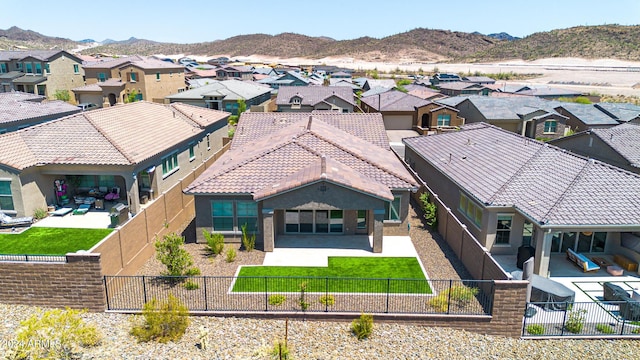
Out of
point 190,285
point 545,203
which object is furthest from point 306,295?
point 545,203

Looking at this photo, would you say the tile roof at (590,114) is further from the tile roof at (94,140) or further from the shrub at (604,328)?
the tile roof at (94,140)

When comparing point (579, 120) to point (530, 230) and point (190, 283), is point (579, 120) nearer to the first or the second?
point (530, 230)

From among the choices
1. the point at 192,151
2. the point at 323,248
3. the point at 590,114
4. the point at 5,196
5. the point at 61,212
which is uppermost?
the point at 590,114

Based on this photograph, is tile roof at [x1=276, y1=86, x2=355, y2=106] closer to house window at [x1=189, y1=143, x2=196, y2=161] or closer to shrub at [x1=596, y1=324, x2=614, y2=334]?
house window at [x1=189, y1=143, x2=196, y2=161]

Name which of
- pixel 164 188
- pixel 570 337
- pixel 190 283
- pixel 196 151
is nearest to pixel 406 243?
pixel 570 337

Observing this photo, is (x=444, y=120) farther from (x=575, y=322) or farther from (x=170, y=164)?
(x=575, y=322)

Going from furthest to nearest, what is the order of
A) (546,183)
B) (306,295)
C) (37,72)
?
(37,72) < (546,183) < (306,295)

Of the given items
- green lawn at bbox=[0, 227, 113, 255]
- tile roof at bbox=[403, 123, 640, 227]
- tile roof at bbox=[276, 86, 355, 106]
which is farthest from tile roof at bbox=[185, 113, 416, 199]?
tile roof at bbox=[276, 86, 355, 106]
